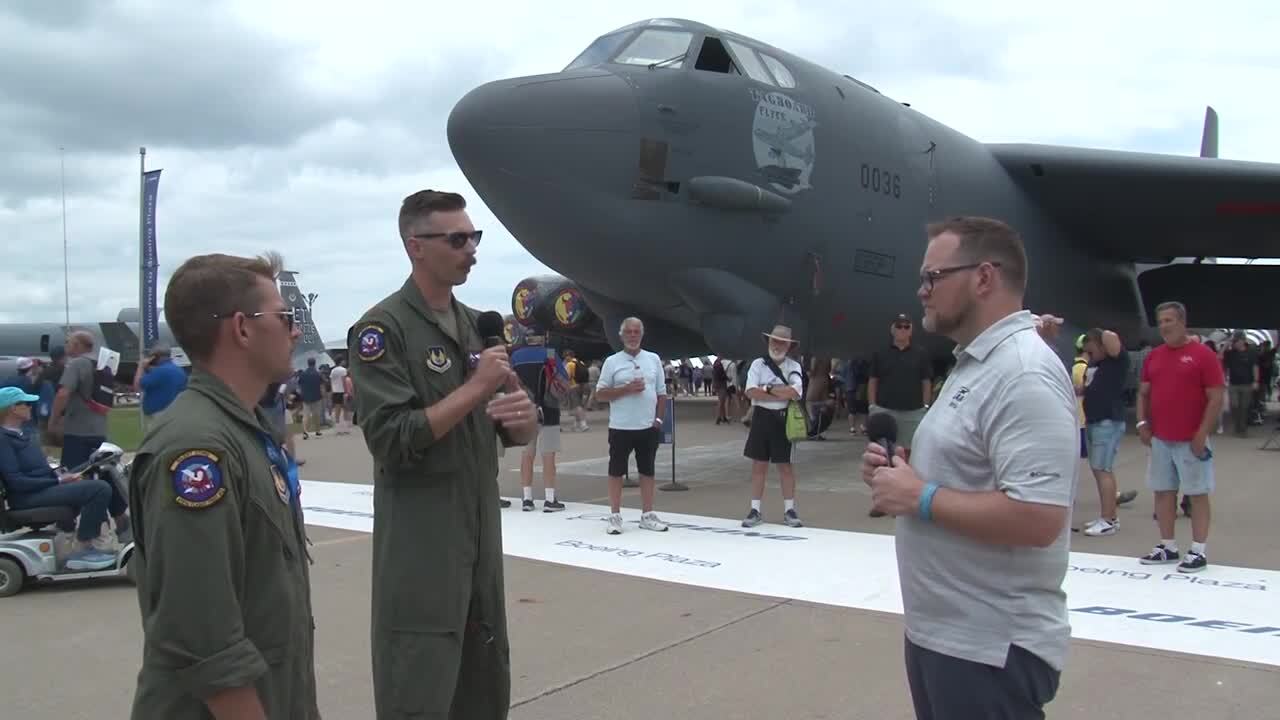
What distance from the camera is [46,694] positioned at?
14.3 ft

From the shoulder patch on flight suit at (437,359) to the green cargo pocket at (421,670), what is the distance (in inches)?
29.1

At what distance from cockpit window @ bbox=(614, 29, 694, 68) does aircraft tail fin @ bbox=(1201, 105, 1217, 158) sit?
25.7 meters

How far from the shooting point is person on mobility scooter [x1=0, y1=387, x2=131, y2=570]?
6.15m

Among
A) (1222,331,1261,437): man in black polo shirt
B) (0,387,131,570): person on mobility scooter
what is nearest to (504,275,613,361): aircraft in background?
(1222,331,1261,437): man in black polo shirt

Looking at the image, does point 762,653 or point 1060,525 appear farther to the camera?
point 762,653

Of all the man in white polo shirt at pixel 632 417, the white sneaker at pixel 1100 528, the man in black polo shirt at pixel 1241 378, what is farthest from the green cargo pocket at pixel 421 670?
the man in black polo shirt at pixel 1241 378

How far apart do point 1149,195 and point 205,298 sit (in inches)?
621

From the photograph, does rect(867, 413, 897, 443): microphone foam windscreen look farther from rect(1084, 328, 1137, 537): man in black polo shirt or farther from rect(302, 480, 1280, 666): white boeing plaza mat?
rect(1084, 328, 1137, 537): man in black polo shirt

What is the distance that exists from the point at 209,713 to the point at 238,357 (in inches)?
28.2

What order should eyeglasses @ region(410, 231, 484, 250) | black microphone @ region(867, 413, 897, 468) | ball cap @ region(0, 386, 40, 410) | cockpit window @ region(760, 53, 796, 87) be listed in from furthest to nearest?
1. cockpit window @ region(760, 53, 796, 87)
2. ball cap @ region(0, 386, 40, 410)
3. eyeglasses @ region(410, 231, 484, 250)
4. black microphone @ region(867, 413, 897, 468)

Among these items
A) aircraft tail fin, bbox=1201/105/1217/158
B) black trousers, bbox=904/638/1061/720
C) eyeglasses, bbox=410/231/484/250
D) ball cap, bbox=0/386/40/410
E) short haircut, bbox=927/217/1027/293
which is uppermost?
aircraft tail fin, bbox=1201/105/1217/158

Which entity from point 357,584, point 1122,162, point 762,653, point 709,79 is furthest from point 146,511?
point 1122,162

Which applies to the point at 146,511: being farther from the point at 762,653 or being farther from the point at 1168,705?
the point at 1168,705

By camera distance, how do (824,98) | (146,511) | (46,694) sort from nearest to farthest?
(146,511), (46,694), (824,98)
